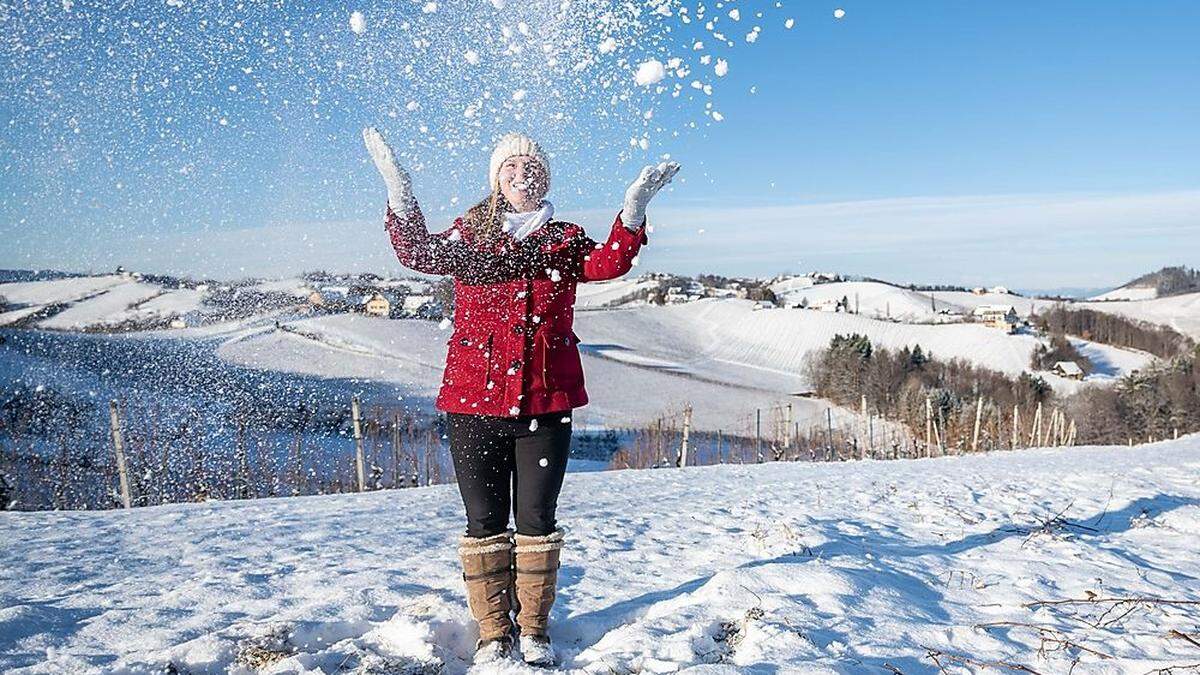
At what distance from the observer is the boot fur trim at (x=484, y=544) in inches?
110

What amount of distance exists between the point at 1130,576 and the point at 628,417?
33748mm

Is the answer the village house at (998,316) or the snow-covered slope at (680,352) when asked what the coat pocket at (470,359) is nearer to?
the snow-covered slope at (680,352)

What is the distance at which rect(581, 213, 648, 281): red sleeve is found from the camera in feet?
8.84

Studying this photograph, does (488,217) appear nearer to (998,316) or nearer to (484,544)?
(484,544)

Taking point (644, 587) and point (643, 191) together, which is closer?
point (643, 191)

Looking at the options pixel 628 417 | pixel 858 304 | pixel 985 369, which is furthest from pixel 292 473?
pixel 858 304

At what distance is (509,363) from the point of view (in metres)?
2.75

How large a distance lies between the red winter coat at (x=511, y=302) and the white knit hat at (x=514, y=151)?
0.77ft

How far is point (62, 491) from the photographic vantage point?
11.3 meters

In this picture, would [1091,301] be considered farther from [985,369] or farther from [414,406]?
[414,406]

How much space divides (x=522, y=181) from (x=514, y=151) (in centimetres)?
13

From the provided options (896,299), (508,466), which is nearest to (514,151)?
(508,466)

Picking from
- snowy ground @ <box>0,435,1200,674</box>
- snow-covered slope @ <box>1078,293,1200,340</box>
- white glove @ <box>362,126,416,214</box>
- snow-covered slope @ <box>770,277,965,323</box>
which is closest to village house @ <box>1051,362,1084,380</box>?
snow-covered slope @ <box>770,277,965,323</box>

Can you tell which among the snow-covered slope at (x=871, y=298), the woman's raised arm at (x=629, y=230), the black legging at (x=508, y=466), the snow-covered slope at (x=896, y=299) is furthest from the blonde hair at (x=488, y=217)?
the snow-covered slope at (x=896, y=299)
